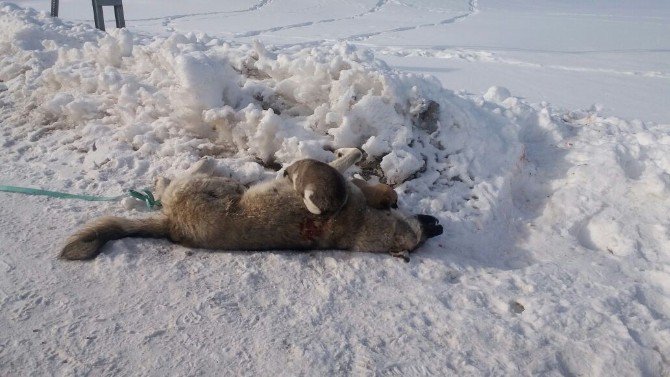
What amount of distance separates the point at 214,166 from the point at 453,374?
2.50 m

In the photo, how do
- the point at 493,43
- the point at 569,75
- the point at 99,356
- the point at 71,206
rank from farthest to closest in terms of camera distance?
the point at 493,43, the point at 569,75, the point at 71,206, the point at 99,356

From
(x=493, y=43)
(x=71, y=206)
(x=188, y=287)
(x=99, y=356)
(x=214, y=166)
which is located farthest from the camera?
(x=493, y=43)

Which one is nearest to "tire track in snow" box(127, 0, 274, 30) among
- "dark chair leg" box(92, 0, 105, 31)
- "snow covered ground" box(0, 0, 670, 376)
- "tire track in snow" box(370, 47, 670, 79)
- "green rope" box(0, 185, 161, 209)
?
"tire track in snow" box(370, 47, 670, 79)

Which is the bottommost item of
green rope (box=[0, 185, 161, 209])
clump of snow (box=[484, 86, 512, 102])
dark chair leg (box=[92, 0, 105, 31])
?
green rope (box=[0, 185, 161, 209])

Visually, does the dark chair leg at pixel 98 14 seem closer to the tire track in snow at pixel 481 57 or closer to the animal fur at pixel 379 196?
the animal fur at pixel 379 196

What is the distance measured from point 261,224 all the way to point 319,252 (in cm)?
45

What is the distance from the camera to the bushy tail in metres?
3.02

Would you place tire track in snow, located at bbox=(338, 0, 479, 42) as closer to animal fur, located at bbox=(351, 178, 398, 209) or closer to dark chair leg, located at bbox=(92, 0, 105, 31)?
dark chair leg, located at bbox=(92, 0, 105, 31)

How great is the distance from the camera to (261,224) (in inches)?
128

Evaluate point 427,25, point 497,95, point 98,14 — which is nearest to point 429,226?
point 497,95

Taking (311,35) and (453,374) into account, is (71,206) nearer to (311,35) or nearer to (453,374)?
(453,374)

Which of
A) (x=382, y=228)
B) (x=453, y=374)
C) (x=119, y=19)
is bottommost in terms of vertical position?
(x=453, y=374)

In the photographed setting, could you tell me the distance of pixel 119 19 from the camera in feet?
27.0

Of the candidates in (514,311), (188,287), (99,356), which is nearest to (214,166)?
(188,287)
